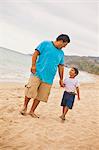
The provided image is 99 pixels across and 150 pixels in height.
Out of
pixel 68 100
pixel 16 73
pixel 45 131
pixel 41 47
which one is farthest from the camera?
pixel 16 73

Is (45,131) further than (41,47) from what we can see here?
No

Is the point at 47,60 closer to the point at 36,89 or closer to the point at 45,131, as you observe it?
the point at 36,89

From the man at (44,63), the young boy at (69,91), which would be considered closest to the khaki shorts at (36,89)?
the man at (44,63)

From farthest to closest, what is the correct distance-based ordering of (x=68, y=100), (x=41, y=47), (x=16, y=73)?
(x=16, y=73)
(x=68, y=100)
(x=41, y=47)

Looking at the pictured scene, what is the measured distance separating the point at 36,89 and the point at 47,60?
1.99ft

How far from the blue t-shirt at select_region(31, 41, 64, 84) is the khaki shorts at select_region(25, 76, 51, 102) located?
10 centimetres

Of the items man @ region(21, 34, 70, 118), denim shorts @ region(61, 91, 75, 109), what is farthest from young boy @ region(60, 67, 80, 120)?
man @ region(21, 34, 70, 118)

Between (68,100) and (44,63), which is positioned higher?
(44,63)

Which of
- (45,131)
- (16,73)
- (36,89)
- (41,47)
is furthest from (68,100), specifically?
(16,73)

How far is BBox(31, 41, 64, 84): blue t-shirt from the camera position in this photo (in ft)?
23.6

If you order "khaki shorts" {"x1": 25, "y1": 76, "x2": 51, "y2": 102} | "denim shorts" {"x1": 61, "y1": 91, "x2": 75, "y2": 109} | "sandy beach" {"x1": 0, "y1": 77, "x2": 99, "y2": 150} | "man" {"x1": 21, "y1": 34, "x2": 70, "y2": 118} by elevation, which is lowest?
"sandy beach" {"x1": 0, "y1": 77, "x2": 99, "y2": 150}

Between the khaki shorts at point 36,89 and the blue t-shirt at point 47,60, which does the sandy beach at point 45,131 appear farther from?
the blue t-shirt at point 47,60

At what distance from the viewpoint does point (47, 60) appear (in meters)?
7.21

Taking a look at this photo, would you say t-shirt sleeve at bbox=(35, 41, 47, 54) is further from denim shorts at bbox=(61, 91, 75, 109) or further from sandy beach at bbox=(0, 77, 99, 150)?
sandy beach at bbox=(0, 77, 99, 150)
